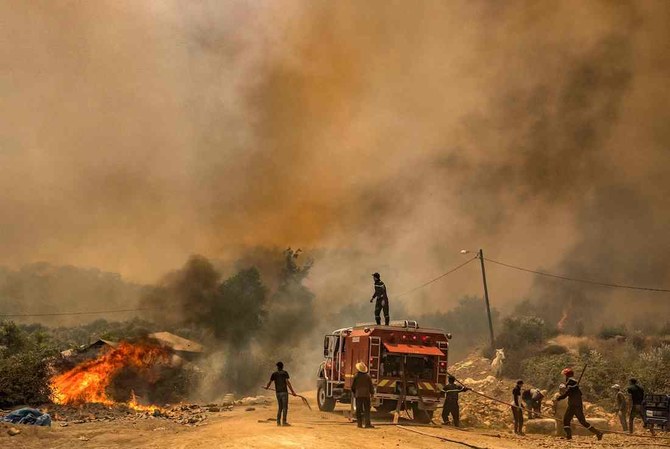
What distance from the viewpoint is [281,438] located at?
39.0ft

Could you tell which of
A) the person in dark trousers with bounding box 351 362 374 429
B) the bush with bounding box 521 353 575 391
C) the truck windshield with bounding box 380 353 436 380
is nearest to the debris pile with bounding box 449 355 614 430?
the bush with bounding box 521 353 575 391

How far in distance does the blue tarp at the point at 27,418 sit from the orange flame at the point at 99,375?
7.53 m

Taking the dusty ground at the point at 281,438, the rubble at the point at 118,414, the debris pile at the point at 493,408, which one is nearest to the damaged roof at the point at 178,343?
the rubble at the point at 118,414

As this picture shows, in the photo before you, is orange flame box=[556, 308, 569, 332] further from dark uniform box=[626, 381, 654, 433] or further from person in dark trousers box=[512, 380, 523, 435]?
person in dark trousers box=[512, 380, 523, 435]

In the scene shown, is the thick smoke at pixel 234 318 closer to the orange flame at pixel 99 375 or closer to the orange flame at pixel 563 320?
the orange flame at pixel 99 375

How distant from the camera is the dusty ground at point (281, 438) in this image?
465 inches

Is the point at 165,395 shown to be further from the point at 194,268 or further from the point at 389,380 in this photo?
the point at 194,268

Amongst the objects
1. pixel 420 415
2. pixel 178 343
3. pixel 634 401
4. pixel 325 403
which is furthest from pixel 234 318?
pixel 634 401

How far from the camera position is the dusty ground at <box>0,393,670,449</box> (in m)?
11.8

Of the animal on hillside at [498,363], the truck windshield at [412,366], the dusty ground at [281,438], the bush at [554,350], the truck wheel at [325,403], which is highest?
the bush at [554,350]

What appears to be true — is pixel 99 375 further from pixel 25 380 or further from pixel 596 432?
pixel 596 432

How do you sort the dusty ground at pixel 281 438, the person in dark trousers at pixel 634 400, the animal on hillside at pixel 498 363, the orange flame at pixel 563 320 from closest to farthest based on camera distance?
the dusty ground at pixel 281 438
the person in dark trousers at pixel 634 400
the animal on hillside at pixel 498 363
the orange flame at pixel 563 320

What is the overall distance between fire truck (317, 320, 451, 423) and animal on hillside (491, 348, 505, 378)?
13.6m

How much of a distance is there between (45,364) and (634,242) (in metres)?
50.0
